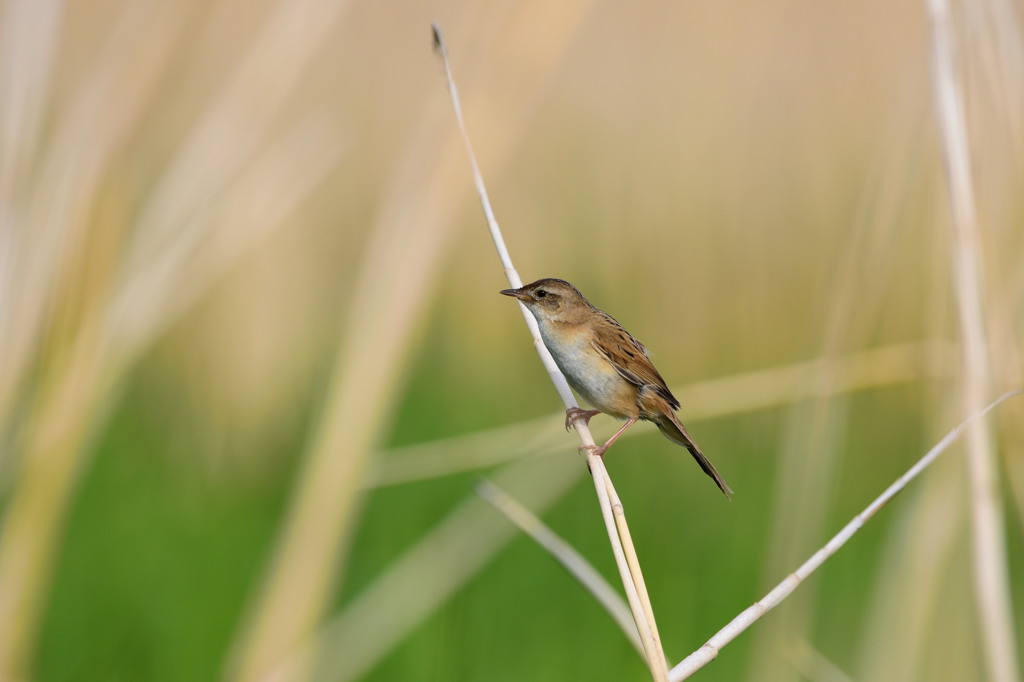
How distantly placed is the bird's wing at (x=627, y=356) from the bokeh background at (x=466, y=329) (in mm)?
219

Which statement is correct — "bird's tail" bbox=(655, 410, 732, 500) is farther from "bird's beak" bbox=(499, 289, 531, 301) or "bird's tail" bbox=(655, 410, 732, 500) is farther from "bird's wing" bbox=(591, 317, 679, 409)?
"bird's beak" bbox=(499, 289, 531, 301)

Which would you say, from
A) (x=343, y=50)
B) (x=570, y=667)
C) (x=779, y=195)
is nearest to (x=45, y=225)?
(x=570, y=667)

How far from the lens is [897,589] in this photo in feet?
4.96

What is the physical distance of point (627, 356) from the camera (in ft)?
6.88

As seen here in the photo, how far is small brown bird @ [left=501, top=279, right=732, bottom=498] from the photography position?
2.04 meters

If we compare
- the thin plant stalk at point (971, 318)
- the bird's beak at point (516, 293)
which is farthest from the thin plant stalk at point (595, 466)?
the thin plant stalk at point (971, 318)

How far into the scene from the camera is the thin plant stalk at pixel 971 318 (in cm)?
136

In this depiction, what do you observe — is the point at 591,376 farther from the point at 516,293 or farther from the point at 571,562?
the point at 571,562

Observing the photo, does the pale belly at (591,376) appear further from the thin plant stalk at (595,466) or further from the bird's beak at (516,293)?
the thin plant stalk at (595,466)

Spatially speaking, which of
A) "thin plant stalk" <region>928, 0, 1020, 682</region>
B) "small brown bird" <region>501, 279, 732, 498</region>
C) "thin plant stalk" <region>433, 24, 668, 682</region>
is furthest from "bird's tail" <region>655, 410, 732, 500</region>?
"thin plant stalk" <region>928, 0, 1020, 682</region>

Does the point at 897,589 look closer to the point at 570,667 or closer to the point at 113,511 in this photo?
the point at 570,667

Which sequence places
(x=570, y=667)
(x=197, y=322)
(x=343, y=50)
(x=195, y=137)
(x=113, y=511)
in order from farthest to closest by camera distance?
(x=343, y=50), (x=197, y=322), (x=113, y=511), (x=570, y=667), (x=195, y=137)

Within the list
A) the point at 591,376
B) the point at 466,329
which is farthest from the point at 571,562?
the point at 466,329

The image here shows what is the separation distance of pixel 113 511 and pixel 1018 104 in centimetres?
244
